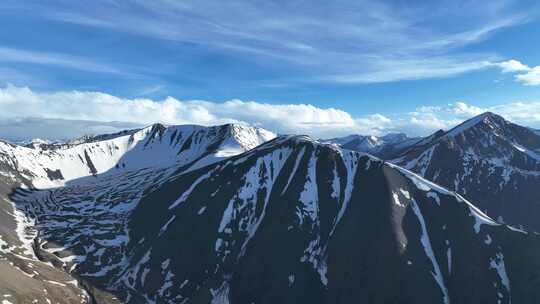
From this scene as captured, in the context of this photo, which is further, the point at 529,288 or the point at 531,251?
the point at 531,251

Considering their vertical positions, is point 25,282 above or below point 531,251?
below

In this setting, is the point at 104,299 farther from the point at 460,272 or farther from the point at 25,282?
the point at 460,272

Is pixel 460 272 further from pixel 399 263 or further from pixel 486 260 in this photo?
pixel 399 263

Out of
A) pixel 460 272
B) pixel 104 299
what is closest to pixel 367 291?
pixel 460 272

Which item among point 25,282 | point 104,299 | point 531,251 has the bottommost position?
point 104,299

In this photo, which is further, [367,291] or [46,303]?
[367,291]

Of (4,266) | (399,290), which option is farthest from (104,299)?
(399,290)

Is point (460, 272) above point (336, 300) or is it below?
above

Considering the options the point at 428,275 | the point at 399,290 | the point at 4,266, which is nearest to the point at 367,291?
the point at 399,290
